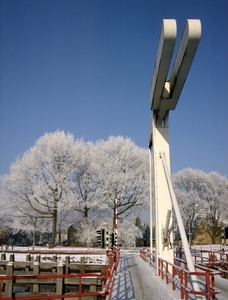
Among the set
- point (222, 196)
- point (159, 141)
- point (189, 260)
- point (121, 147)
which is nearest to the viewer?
point (189, 260)

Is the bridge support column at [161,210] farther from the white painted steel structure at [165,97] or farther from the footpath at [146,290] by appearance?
the footpath at [146,290]

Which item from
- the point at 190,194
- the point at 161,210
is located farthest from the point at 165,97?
the point at 190,194

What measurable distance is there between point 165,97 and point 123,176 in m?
25.9

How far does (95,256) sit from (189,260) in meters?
17.5

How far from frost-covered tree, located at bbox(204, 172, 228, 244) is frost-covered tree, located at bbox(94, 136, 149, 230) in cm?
1503

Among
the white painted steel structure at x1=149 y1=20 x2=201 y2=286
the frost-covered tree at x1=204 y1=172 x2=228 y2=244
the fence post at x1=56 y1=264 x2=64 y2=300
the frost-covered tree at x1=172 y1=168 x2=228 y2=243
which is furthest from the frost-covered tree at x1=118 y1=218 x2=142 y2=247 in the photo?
the white painted steel structure at x1=149 y1=20 x2=201 y2=286

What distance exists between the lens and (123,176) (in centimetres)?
3856

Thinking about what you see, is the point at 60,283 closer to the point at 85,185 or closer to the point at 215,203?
the point at 85,185

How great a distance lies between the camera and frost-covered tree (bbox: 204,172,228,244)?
A: 49.9m

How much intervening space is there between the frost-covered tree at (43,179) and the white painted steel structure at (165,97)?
2466cm

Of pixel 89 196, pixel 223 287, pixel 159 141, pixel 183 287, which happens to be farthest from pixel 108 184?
pixel 183 287

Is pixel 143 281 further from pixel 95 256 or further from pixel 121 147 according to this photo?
pixel 121 147

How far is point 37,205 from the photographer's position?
3844 centimetres

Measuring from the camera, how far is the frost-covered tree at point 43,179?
1486 inches
